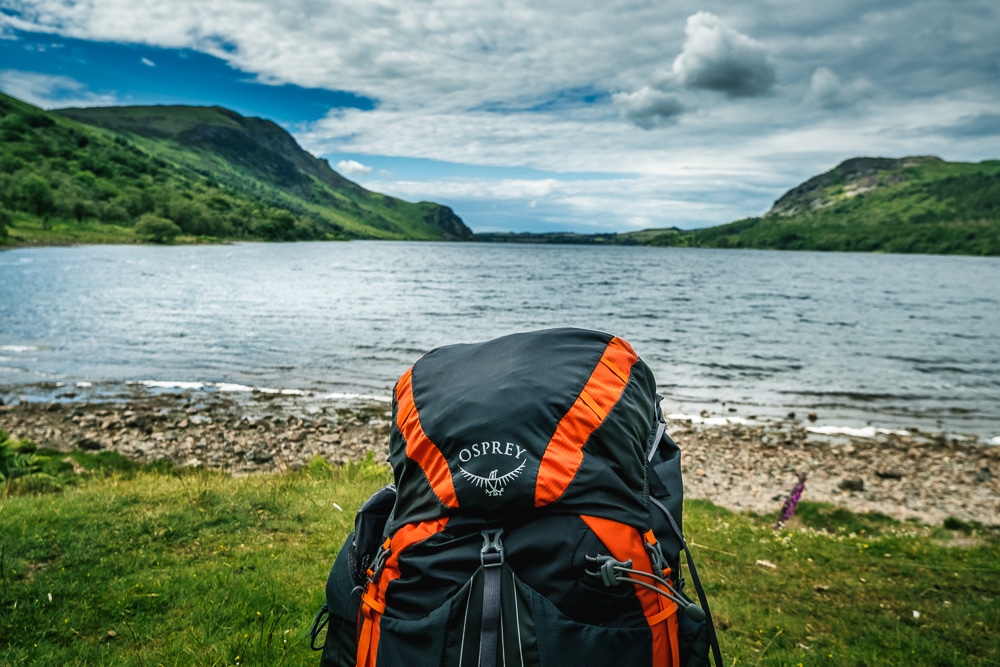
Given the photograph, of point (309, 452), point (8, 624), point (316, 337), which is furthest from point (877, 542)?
point (316, 337)

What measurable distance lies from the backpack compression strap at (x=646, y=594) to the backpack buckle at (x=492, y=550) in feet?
1.21

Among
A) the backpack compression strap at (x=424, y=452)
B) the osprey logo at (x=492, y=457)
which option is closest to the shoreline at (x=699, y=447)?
the backpack compression strap at (x=424, y=452)

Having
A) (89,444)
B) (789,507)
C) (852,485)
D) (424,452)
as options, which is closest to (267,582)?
(424,452)

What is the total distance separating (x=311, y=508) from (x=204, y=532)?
1445mm

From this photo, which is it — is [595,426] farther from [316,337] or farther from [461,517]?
[316,337]

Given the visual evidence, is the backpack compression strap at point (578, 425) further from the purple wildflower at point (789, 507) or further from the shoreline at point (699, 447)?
the shoreline at point (699, 447)

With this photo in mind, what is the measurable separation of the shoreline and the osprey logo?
10.3 metres

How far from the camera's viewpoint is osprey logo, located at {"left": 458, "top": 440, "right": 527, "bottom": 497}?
98.3 inches

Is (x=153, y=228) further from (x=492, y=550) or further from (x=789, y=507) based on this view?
(x=492, y=550)

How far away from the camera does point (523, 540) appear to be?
2.47 meters

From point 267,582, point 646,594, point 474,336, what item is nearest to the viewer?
point 646,594

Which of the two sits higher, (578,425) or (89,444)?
(578,425)

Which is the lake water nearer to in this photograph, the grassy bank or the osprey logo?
the grassy bank

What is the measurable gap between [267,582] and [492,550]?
3.86 m
